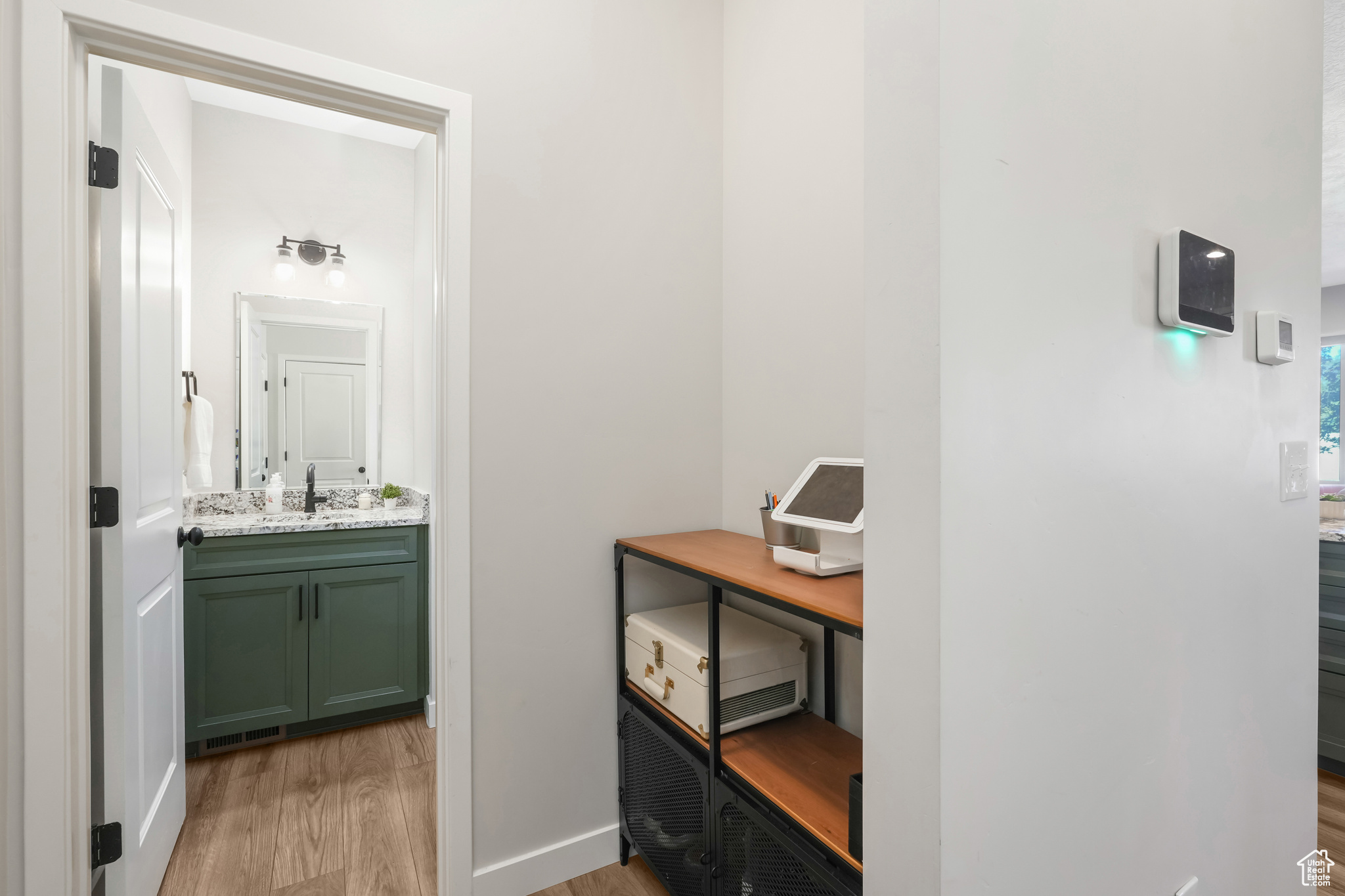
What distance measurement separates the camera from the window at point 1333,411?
5.36m

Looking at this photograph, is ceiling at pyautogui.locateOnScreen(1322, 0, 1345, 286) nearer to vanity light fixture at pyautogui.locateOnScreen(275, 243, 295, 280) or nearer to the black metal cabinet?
the black metal cabinet

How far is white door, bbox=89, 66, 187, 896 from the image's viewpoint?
4.37 feet

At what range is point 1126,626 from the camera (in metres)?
0.93

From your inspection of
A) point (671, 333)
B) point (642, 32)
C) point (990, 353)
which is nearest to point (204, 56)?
point (642, 32)

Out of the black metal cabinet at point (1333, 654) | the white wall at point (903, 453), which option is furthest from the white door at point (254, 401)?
the black metal cabinet at point (1333, 654)

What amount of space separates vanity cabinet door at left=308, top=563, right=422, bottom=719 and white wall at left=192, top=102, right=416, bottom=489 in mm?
702

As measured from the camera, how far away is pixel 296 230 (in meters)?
3.02

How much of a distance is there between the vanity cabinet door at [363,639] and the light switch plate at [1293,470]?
282cm

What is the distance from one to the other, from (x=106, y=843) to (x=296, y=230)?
2.63 meters

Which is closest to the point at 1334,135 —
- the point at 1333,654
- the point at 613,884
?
the point at 1333,654

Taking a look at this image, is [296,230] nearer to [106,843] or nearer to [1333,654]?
[106,843]

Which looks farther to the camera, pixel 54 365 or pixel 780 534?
pixel 780 534

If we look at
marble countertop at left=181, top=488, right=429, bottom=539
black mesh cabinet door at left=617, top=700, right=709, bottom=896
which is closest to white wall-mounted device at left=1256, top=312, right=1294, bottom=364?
black mesh cabinet door at left=617, top=700, right=709, bottom=896

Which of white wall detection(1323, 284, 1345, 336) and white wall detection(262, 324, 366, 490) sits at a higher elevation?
white wall detection(1323, 284, 1345, 336)
